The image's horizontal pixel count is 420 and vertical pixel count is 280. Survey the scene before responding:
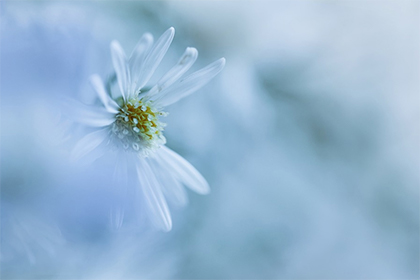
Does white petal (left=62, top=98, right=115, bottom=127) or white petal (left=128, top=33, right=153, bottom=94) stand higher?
white petal (left=128, top=33, right=153, bottom=94)

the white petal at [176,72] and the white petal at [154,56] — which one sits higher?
the white petal at [176,72]

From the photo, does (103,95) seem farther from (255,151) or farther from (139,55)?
(255,151)

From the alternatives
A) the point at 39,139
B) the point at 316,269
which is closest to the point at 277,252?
the point at 316,269

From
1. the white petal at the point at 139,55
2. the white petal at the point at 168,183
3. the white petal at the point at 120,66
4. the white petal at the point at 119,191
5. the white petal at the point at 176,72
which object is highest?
the white petal at the point at 176,72

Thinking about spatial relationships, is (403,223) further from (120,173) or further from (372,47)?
(120,173)

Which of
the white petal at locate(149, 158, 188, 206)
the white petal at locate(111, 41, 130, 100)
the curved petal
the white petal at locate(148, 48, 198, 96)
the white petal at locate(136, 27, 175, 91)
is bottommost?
the white petal at locate(149, 158, 188, 206)

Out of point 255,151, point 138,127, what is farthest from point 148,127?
point 255,151
